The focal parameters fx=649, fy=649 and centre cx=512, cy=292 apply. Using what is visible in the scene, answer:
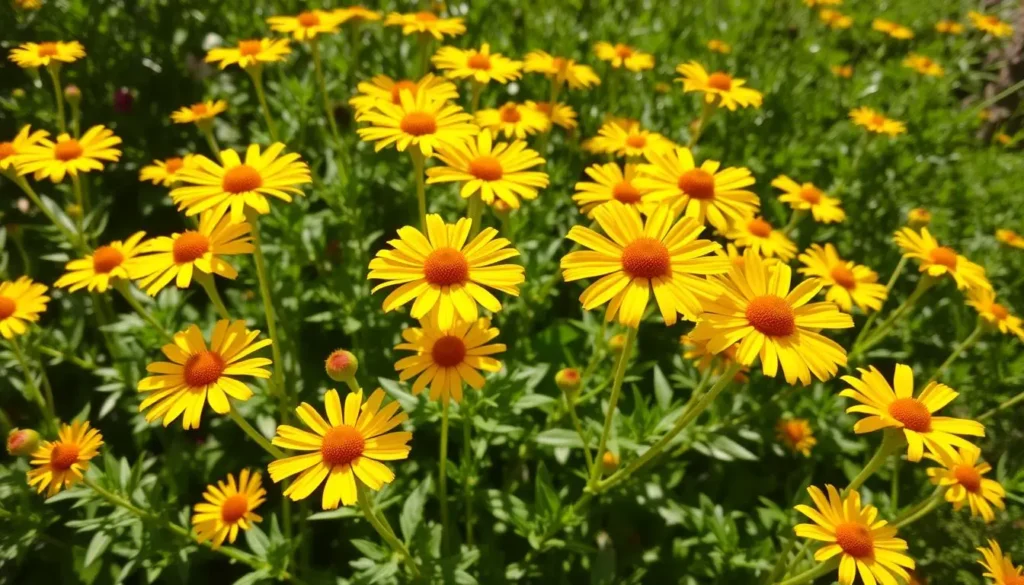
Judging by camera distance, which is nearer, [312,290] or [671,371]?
[312,290]

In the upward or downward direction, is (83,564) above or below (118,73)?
below

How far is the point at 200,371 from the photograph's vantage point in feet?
5.54

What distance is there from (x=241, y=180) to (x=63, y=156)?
3.73 ft

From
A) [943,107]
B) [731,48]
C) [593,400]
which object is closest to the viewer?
[593,400]

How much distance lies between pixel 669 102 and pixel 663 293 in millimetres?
3017

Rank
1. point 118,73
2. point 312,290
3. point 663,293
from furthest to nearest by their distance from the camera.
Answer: point 118,73 < point 312,290 < point 663,293

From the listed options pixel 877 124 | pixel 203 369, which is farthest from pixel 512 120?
pixel 877 124

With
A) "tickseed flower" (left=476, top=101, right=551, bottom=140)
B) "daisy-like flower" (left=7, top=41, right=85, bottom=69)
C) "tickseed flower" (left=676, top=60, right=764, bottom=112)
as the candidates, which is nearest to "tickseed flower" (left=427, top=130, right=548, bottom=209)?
"tickseed flower" (left=476, top=101, right=551, bottom=140)

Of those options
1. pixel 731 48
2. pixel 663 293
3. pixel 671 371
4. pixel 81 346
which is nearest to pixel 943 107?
pixel 731 48

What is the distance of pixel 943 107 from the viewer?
5129mm

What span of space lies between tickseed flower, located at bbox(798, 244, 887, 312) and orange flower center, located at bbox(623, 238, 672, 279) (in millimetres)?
1145

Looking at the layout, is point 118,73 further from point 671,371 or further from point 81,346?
point 671,371

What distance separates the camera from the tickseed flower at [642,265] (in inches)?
62.8

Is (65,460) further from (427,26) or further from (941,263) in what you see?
(941,263)
